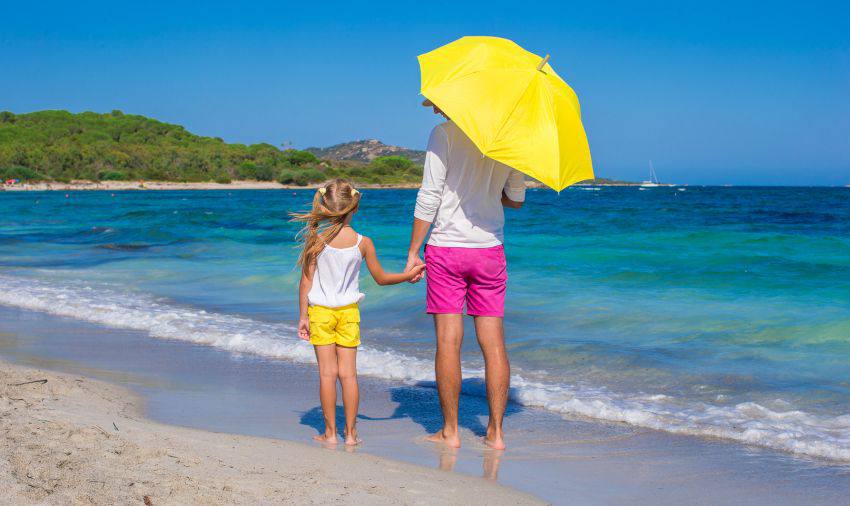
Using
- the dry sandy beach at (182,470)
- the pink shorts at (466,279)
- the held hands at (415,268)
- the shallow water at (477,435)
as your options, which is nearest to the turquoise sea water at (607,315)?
the shallow water at (477,435)

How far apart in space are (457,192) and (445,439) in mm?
1354

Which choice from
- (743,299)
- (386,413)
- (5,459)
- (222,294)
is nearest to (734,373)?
(386,413)

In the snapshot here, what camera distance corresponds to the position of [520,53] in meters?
4.29

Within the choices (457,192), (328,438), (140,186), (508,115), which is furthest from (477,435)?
(140,186)

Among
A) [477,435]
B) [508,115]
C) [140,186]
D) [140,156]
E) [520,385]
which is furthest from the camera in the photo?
[140,156]

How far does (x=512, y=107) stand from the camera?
395cm

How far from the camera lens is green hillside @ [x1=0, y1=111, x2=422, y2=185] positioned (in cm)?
9006

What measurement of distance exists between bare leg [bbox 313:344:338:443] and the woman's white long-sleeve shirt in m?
0.81

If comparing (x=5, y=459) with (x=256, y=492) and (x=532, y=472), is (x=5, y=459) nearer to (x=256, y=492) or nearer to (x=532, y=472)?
(x=256, y=492)

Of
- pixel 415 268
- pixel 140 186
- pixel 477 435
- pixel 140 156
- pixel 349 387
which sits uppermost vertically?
pixel 140 156

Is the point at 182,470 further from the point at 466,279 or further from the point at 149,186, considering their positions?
the point at 149,186

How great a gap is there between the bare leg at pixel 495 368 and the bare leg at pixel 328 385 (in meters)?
0.80

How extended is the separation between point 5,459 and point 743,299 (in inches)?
346

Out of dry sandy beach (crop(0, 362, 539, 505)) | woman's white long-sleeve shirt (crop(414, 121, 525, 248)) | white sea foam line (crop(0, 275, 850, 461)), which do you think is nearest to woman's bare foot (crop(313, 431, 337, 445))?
dry sandy beach (crop(0, 362, 539, 505))
